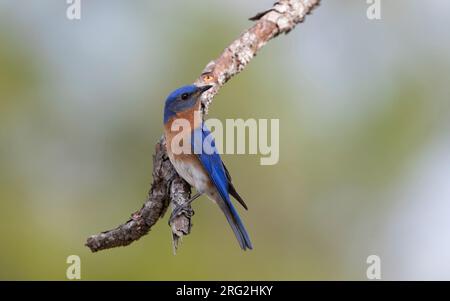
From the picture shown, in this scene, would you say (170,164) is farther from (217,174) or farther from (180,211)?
(180,211)

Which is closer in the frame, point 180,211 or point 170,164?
point 180,211

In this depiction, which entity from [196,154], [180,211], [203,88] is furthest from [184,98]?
[180,211]

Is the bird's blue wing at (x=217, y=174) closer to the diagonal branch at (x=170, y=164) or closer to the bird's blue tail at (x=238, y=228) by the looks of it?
the bird's blue tail at (x=238, y=228)

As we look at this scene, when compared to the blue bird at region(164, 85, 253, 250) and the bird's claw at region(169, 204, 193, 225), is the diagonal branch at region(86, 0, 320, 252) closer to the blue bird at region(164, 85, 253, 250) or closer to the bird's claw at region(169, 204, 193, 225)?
the bird's claw at region(169, 204, 193, 225)

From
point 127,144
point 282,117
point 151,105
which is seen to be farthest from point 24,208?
point 282,117

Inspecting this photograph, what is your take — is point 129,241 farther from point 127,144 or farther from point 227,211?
point 127,144

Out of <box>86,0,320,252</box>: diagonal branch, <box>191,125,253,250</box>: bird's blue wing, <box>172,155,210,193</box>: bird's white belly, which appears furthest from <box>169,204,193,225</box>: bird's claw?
<box>191,125,253,250</box>: bird's blue wing
